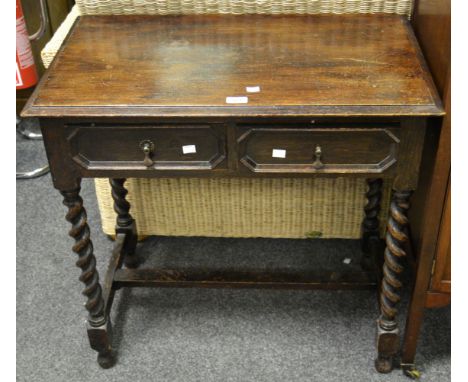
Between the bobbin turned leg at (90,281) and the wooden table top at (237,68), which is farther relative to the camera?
the bobbin turned leg at (90,281)

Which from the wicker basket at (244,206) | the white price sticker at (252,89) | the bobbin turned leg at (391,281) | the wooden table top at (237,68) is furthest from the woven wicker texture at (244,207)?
the white price sticker at (252,89)

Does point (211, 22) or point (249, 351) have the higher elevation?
point (211, 22)

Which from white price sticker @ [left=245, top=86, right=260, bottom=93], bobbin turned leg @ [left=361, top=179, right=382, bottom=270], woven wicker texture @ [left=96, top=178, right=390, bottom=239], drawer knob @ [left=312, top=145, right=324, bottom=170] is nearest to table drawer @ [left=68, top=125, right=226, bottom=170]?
white price sticker @ [left=245, top=86, right=260, bottom=93]

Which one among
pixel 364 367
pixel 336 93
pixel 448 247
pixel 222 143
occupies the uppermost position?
pixel 336 93

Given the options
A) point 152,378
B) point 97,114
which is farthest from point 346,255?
point 97,114

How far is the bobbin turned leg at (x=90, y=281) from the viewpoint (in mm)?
1683

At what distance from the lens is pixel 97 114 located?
1476 mm

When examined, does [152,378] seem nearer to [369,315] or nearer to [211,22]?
[369,315]

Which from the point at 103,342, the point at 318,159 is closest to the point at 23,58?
the point at 103,342

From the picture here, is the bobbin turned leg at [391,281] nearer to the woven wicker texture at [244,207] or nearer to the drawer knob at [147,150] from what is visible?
the woven wicker texture at [244,207]

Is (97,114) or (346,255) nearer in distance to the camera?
(97,114)

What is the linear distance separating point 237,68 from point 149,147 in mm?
302

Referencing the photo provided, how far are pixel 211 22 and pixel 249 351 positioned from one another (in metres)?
0.98

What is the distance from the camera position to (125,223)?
2.24 m
